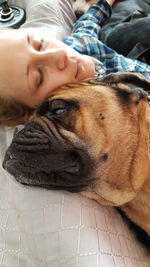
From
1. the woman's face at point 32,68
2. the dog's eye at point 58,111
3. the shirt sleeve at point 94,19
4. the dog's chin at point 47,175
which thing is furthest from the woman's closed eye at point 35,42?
the shirt sleeve at point 94,19

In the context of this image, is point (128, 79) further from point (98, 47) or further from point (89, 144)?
point (98, 47)

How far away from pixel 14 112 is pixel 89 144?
379 mm

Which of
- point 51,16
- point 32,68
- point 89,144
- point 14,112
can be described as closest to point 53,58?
point 32,68

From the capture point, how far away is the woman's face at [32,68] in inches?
38.8

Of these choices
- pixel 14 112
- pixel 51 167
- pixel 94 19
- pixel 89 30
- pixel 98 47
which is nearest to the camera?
pixel 51 167

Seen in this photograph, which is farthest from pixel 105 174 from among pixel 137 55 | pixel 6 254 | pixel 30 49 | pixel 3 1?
pixel 3 1

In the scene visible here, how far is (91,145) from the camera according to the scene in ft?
2.61

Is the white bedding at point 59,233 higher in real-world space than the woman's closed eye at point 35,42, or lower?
lower

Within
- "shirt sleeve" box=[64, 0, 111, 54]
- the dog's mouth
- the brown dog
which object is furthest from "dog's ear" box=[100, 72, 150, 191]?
"shirt sleeve" box=[64, 0, 111, 54]

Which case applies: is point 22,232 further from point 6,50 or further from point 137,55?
point 137,55

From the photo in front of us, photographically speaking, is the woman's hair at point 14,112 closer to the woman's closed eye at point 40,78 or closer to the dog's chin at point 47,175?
the woman's closed eye at point 40,78

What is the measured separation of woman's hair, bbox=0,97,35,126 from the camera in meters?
1.05

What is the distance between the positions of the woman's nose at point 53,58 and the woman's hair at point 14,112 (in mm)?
163

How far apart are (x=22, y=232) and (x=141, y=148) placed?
0.42m
